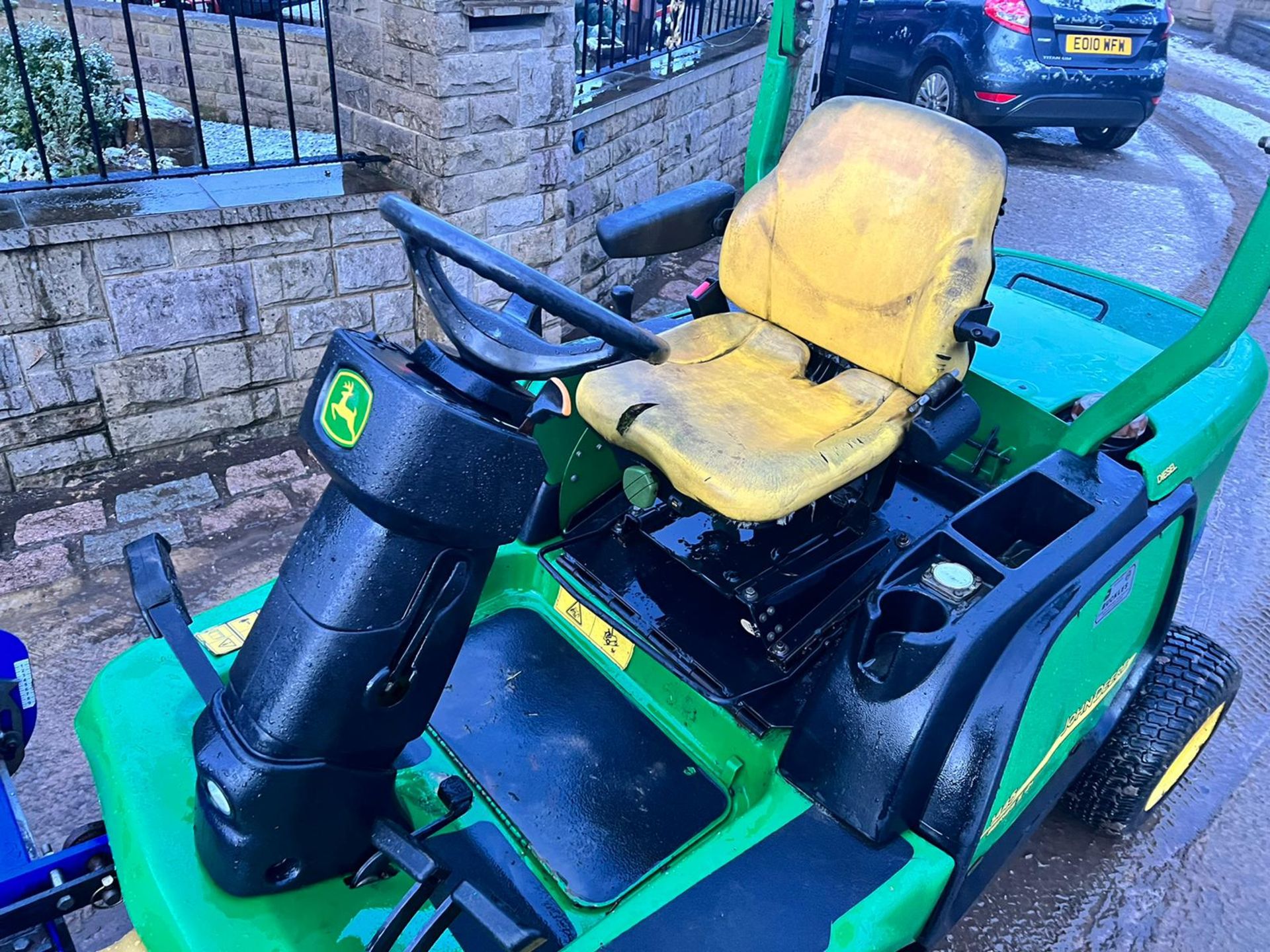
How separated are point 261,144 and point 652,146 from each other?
196 cm

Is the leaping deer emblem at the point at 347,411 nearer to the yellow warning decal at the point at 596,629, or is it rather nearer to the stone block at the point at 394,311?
the yellow warning decal at the point at 596,629

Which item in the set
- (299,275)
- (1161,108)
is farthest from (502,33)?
(1161,108)

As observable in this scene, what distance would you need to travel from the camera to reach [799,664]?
2.07 meters

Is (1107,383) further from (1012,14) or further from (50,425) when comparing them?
(1012,14)

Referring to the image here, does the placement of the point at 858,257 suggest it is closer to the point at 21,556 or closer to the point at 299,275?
the point at 299,275

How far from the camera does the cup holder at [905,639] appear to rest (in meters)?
1.57

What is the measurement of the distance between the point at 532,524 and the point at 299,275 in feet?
5.57

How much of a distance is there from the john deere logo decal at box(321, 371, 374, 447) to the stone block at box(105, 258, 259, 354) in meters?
2.21

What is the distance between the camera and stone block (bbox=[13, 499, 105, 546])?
3125 millimetres

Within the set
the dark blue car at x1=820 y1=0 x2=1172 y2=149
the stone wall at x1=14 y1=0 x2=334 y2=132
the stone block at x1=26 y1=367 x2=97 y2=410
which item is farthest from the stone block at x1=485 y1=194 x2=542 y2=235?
the dark blue car at x1=820 y1=0 x2=1172 y2=149

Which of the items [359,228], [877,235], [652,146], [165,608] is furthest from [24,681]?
[652,146]

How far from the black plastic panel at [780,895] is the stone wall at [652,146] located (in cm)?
311

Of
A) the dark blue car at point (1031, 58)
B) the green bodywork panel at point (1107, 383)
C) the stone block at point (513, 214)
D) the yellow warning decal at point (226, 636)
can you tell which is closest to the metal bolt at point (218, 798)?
the yellow warning decal at point (226, 636)

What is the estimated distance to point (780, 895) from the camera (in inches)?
59.4
